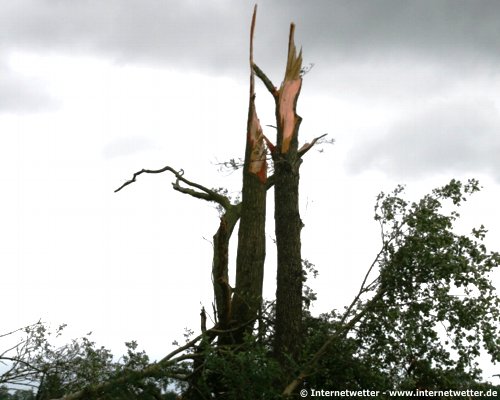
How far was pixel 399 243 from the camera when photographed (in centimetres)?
1043

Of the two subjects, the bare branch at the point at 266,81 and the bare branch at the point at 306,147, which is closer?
the bare branch at the point at 306,147

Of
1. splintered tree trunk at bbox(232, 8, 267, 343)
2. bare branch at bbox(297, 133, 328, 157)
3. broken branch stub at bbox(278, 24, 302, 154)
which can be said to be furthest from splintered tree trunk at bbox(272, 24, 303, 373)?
splintered tree trunk at bbox(232, 8, 267, 343)

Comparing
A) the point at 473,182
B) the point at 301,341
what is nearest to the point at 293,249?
the point at 301,341

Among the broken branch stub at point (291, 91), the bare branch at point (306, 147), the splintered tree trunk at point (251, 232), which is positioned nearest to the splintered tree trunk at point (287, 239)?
the broken branch stub at point (291, 91)

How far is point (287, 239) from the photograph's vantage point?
10.5 m

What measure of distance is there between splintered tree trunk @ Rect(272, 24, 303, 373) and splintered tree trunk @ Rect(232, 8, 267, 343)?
609 mm

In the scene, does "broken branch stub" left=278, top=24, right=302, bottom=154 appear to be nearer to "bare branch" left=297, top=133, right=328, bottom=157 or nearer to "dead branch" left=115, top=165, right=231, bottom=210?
"bare branch" left=297, top=133, right=328, bottom=157

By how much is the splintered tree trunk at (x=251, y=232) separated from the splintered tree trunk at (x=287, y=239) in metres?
0.61

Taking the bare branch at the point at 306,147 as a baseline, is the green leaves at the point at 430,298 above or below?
below

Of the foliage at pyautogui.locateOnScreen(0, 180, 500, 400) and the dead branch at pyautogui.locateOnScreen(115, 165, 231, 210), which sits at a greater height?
the dead branch at pyautogui.locateOnScreen(115, 165, 231, 210)

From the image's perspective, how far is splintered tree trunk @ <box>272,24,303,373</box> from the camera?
1001 centimetres

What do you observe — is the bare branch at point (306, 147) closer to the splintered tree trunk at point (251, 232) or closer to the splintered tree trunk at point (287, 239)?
the splintered tree trunk at point (287, 239)

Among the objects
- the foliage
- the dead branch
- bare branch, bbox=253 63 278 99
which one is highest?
bare branch, bbox=253 63 278 99

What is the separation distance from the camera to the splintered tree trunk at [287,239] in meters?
10.0
